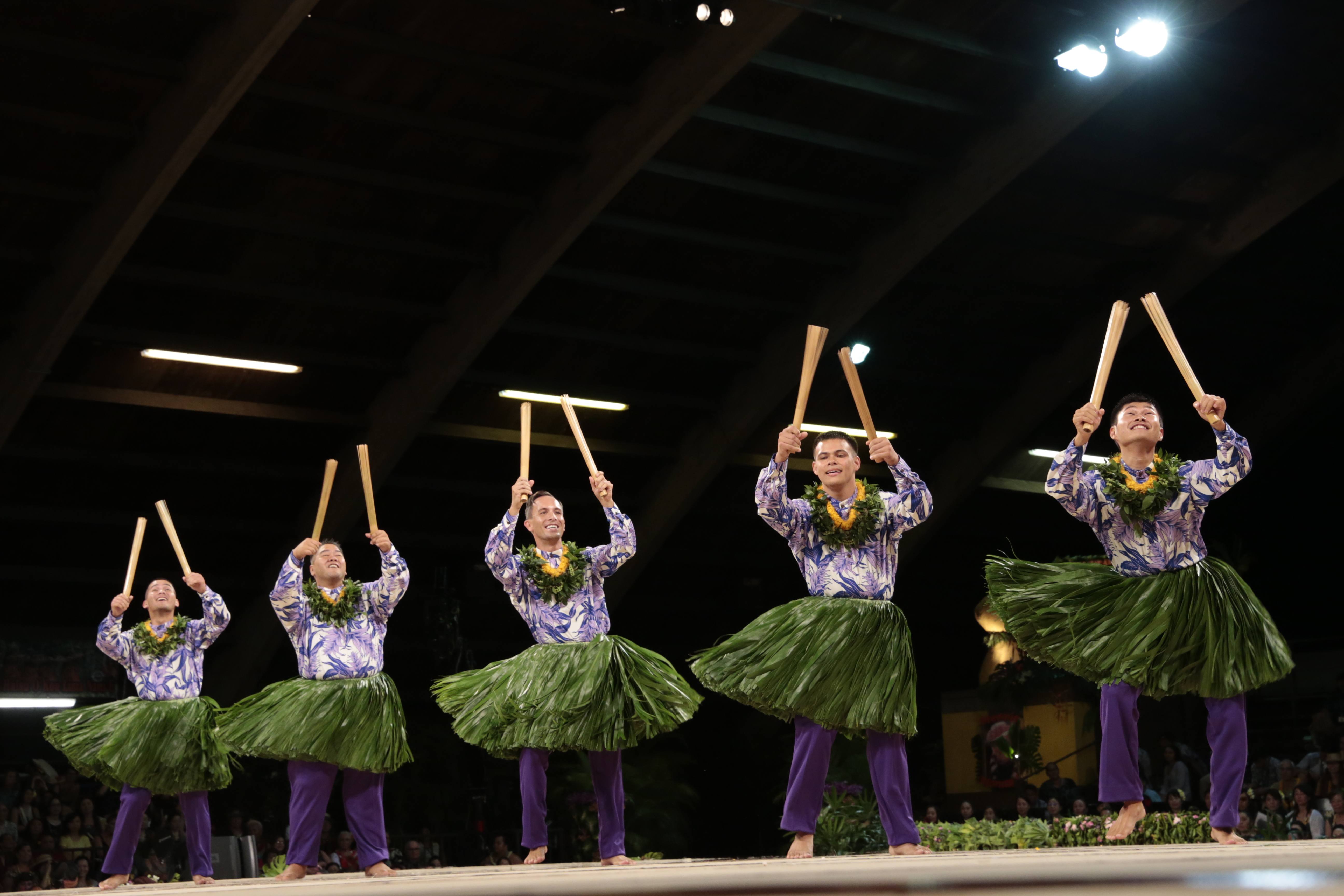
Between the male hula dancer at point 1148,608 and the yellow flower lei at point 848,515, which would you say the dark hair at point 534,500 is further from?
the male hula dancer at point 1148,608

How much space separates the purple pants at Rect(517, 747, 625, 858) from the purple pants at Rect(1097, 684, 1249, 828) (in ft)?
5.59

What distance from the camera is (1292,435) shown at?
16.0 m

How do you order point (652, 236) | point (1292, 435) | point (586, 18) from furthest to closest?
1. point (1292, 435)
2. point (652, 236)
3. point (586, 18)

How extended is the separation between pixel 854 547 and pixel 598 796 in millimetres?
1452

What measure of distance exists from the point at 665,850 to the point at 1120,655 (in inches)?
370

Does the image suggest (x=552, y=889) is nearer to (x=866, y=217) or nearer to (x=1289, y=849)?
(x=1289, y=849)

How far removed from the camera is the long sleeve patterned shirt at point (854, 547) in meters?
4.99

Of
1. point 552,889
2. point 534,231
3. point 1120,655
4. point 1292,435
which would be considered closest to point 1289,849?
point 1120,655

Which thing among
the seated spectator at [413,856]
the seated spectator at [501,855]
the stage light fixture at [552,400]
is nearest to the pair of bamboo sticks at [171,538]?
the seated spectator at [501,855]

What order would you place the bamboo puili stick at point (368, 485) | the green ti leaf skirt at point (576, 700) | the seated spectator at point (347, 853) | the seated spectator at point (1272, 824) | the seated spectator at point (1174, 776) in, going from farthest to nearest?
1. the seated spectator at point (347, 853)
2. the seated spectator at point (1174, 776)
3. the seated spectator at point (1272, 824)
4. the bamboo puili stick at point (368, 485)
5. the green ti leaf skirt at point (576, 700)

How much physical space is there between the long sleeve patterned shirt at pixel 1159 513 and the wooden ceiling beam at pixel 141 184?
5.37 m

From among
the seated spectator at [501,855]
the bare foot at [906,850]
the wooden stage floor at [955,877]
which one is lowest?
the seated spectator at [501,855]

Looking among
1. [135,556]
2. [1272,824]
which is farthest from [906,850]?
[1272,824]

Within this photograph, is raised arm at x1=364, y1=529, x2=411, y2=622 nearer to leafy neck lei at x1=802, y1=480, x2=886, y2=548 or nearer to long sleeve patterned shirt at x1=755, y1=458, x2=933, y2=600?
long sleeve patterned shirt at x1=755, y1=458, x2=933, y2=600
